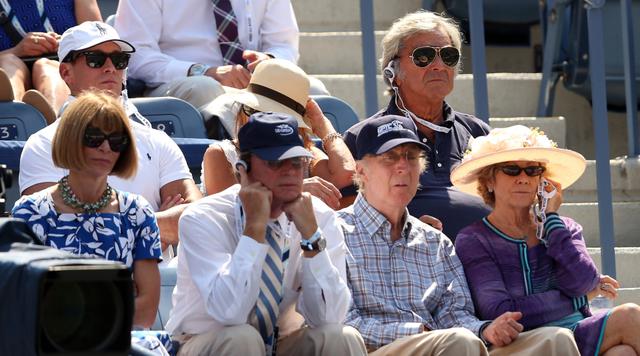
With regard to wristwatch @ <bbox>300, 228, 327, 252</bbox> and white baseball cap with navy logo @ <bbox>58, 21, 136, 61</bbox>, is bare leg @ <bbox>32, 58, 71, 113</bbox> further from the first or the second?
wristwatch @ <bbox>300, 228, 327, 252</bbox>

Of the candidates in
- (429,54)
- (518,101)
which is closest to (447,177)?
(429,54)

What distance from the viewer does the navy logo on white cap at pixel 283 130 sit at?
4762 millimetres

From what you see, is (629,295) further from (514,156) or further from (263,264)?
(263,264)

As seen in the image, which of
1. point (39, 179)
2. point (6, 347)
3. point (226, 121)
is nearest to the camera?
point (6, 347)

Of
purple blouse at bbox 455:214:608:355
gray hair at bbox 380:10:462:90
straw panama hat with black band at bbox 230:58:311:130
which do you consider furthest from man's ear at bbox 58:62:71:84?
purple blouse at bbox 455:214:608:355

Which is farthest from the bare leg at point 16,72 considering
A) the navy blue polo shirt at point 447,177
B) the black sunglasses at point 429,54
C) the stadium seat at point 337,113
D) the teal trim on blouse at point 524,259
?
the teal trim on blouse at point 524,259

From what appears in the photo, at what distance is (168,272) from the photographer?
17.5 ft

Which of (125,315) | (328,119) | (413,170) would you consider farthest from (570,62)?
(125,315)

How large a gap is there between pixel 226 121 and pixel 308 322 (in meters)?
1.95

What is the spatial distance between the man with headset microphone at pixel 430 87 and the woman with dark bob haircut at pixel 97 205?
1.40m

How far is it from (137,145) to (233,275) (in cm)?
145

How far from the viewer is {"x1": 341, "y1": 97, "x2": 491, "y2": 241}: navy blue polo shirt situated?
5805 mm

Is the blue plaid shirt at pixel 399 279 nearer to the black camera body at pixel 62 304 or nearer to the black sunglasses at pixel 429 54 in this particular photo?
the black sunglasses at pixel 429 54

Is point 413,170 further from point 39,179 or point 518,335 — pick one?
point 39,179
